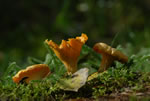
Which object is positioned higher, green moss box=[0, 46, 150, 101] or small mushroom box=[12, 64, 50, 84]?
small mushroom box=[12, 64, 50, 84]

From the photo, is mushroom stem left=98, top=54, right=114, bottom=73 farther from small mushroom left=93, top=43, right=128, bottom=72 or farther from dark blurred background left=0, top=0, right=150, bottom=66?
dark blurred background left=0, top=0, right=150, bottom=66

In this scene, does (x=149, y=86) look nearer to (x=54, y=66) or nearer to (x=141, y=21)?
(x=54, y=66)

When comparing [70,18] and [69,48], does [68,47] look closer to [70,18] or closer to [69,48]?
[69,48]

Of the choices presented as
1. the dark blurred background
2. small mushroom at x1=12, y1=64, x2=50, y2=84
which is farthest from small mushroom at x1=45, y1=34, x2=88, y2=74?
the dark blurred background

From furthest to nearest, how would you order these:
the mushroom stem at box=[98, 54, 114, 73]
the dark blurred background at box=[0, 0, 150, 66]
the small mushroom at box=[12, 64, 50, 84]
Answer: the dark blurred background at box=[0, 0, 150, 66]
the mushroom stem at box=[98, 54, 114, 73]
the small mushroom at box=[12, 64, 50, 84]

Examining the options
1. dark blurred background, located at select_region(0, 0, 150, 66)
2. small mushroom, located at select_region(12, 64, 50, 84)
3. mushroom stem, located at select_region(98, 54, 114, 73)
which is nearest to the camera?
small mushroom, located at select_region(12, 64, 50, 84)

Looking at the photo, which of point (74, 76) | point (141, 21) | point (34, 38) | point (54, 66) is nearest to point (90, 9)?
point (141, 21)
